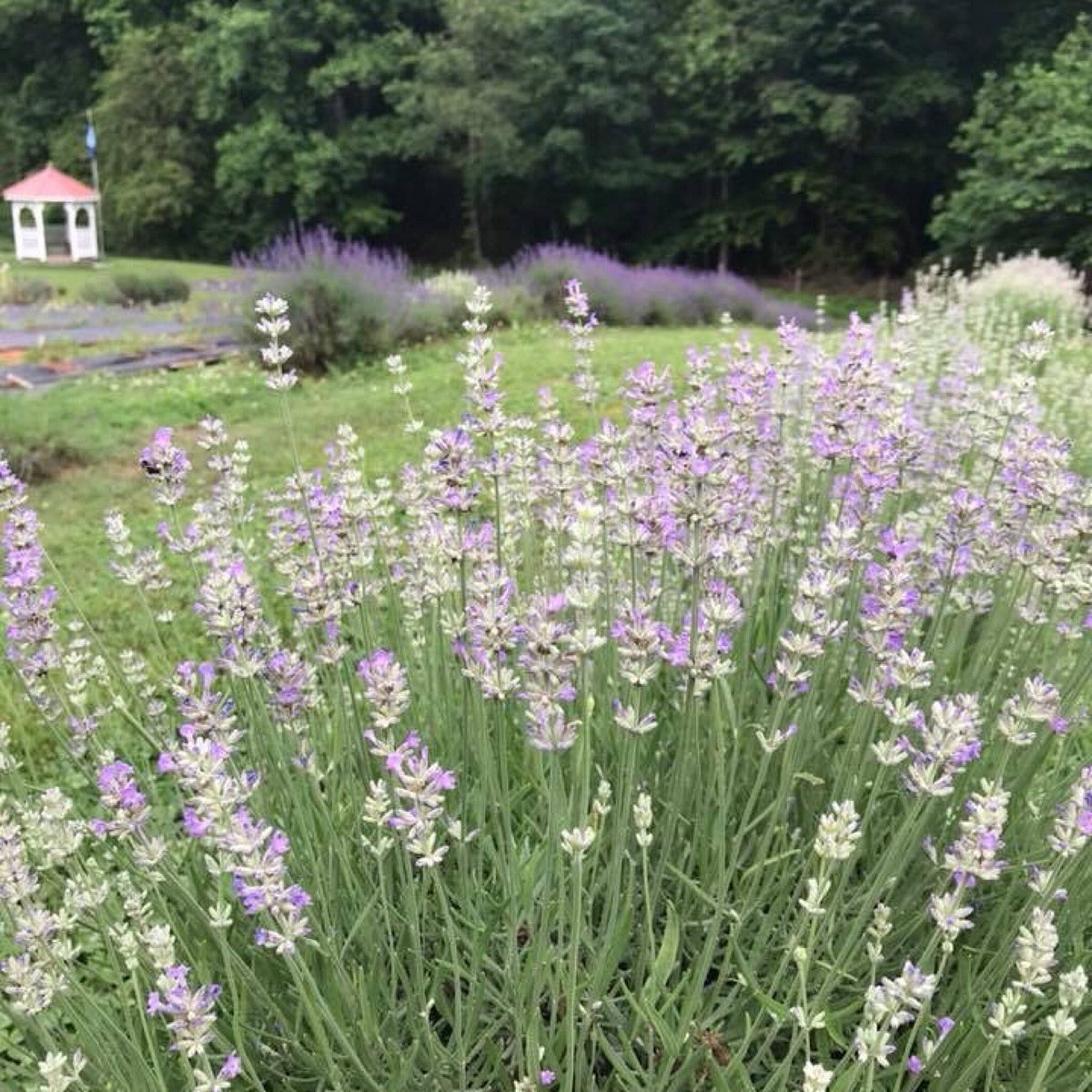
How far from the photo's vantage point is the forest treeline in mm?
23797

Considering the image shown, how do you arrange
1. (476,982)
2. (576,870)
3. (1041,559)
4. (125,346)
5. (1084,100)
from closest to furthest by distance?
(576,870), (476,982), (1041,559), (125,346), (1084,100)

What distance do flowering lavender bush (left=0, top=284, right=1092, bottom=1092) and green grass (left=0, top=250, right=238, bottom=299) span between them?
18.1 metres

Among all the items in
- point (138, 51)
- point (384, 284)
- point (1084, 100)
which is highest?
point (138, 51)

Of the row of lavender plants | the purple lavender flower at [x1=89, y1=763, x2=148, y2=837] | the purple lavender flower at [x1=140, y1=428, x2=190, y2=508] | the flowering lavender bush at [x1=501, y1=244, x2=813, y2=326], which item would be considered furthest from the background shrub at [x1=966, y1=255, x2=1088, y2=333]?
the purple lavender flower at [x1=89, y1=763, x2=148, y2=837]

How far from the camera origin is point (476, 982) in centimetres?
158

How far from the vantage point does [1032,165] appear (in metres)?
19.8

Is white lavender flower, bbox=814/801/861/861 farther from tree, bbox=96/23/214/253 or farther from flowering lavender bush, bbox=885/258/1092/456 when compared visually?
tree, bbox=96/23/214/253

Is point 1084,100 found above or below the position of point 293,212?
above

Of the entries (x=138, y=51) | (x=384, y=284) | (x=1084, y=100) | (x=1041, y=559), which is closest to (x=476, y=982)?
(x=1041, y=559)

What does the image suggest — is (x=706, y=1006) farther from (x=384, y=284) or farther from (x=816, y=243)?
(x=816, y=243)

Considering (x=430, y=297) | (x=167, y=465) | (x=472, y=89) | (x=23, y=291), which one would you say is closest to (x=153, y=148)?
(x=472, y=89)

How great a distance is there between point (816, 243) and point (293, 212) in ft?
48.6

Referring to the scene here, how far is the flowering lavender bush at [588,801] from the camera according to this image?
1356 mm

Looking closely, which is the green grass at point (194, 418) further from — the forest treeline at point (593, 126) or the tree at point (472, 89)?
the tree at point (472, 89)
